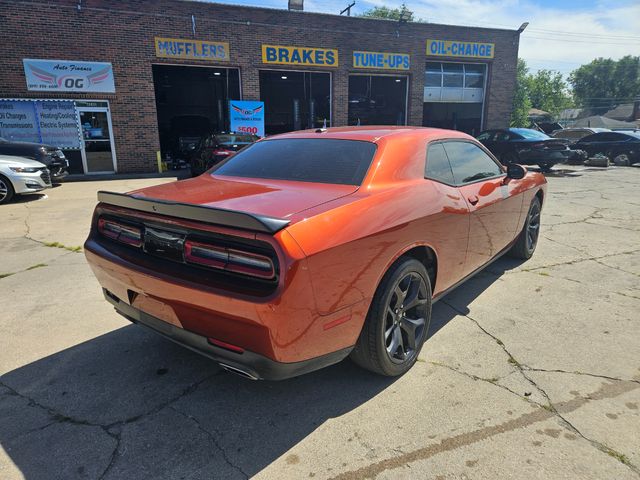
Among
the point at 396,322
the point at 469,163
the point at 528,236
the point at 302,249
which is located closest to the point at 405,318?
the point at 396,322

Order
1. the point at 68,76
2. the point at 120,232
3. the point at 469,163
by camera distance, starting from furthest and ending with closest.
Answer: the point at 68,76 < the point at 469,163 < the point at 120,232

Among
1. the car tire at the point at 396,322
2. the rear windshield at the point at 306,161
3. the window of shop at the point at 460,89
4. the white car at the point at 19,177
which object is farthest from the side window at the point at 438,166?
the window of shop at the point at 460,89

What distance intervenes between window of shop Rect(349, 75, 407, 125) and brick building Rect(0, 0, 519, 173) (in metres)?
1.81

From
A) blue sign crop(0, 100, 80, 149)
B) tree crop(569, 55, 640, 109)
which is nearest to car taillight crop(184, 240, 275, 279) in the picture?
blue sign crop(0, 100, 80, 149)

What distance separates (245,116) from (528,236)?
14324 mm

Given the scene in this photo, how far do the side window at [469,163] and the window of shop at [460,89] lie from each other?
58.1 ft

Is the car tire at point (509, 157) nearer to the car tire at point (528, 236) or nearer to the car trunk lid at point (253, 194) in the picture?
the car tire at point (528, 236)

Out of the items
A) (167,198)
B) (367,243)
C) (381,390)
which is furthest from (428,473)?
(167,198)

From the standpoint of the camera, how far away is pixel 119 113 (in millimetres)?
15414

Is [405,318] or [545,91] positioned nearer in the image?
[405,318]

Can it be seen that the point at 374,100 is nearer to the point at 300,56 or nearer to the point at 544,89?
the point at 300,56

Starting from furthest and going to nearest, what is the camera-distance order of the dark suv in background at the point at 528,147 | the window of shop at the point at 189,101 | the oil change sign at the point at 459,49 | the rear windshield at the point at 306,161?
the window of shop at the point at 189,101, the oil change sign at the point at 459,49, the dark suv in background at the point at 528,147, the rear windshield at the point at 306,161

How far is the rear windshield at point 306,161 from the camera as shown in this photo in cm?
289

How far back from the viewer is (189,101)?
2795cm
